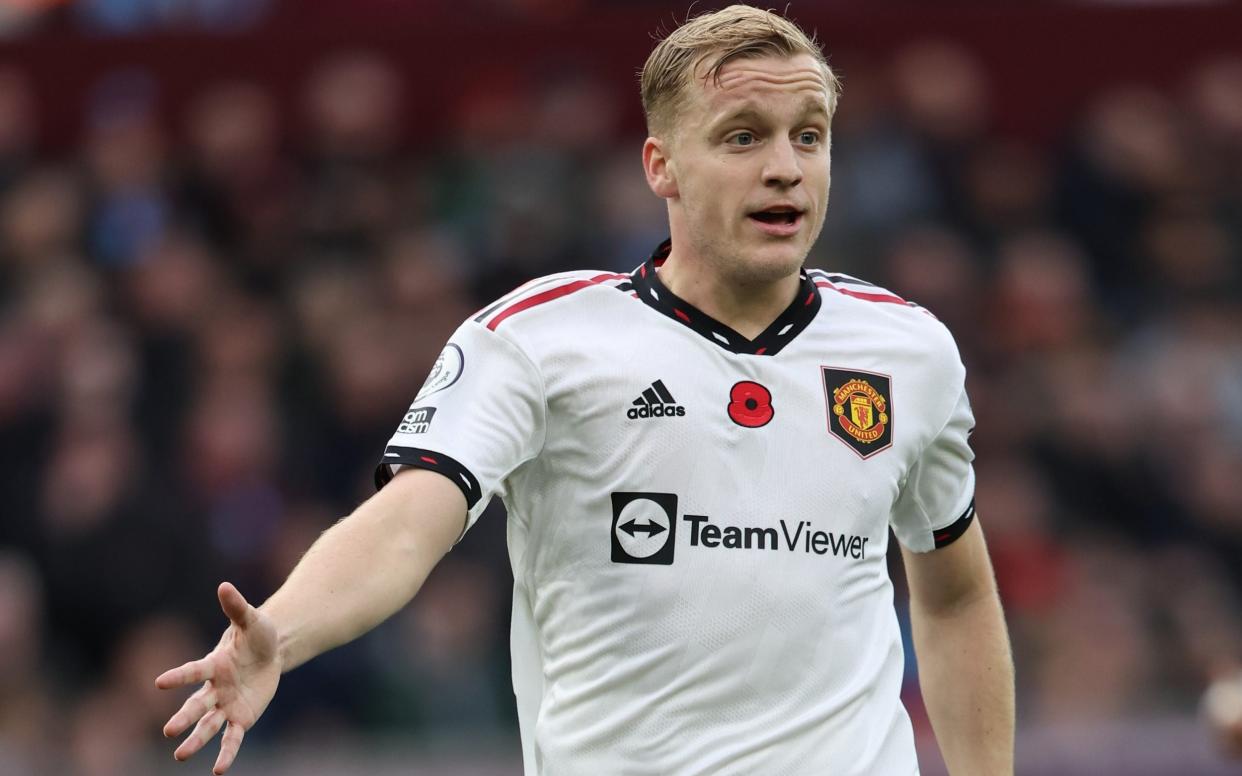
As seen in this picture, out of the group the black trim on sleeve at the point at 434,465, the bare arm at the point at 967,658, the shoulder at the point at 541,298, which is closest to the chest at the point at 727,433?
the shoulder at the point at 541,298

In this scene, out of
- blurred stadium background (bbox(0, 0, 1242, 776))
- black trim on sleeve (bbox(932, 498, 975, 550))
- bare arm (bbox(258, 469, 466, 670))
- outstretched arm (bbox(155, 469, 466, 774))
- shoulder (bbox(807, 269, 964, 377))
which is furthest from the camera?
blurred stadium background (bbox(0, 0, 1242, 776))

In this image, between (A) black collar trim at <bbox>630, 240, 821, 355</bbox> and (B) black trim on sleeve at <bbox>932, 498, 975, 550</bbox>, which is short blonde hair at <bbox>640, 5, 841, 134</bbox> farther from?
(B) black trim on sleeve at <bbox>932, 498, 975, 550</bbox>

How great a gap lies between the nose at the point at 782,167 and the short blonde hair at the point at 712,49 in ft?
0.64

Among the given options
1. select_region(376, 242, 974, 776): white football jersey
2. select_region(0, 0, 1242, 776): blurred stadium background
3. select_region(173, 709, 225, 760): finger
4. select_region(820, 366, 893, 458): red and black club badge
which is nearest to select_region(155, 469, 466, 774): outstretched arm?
select_region(173, 709, 225, 760): finger

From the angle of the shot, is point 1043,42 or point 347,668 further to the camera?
point 1043,42

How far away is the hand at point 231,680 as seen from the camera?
3408mm

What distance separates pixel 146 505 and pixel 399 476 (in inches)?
238

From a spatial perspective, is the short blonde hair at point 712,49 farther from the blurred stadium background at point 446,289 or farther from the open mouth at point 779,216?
the blurred stadium background at point 446,289

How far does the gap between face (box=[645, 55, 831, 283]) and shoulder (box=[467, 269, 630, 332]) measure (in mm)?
254

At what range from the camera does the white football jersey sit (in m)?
4.20

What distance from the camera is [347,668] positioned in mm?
9656

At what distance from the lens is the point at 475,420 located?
4160 millimetres

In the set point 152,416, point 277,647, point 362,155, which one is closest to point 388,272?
point 362,155

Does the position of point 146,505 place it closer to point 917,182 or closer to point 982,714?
point 917,182
